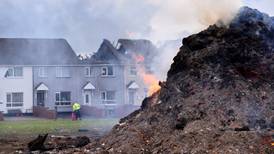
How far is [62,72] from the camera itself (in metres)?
56.6

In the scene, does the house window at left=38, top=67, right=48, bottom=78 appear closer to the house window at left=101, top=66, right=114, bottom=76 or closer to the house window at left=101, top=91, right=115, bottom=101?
the house window at left=101, top=66, right=114, bottom=76

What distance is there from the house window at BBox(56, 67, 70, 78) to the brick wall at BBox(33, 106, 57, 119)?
232 inches

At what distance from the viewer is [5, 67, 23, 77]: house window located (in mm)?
54531

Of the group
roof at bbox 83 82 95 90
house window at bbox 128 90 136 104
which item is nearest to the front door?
roof at bbox 83 82 95 90

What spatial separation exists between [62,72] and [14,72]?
516 centimetres

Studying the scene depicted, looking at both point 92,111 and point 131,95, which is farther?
point 131,95

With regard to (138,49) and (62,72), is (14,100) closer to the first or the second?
(62,72)

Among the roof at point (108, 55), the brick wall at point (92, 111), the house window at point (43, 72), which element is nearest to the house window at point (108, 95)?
the roof at point (108, 55)

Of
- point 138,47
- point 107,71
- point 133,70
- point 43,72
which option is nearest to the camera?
point 43,72

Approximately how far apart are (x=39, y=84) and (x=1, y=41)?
6.13 meters

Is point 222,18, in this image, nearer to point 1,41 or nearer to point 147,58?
point 147,58

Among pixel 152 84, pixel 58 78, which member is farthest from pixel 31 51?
pixel 152 84

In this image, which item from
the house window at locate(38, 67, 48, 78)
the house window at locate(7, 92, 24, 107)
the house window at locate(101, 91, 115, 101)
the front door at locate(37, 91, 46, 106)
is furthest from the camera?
the house window at locate(101, 91, 115, 101)

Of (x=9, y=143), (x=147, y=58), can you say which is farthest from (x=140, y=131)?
(x=147, y=58)
